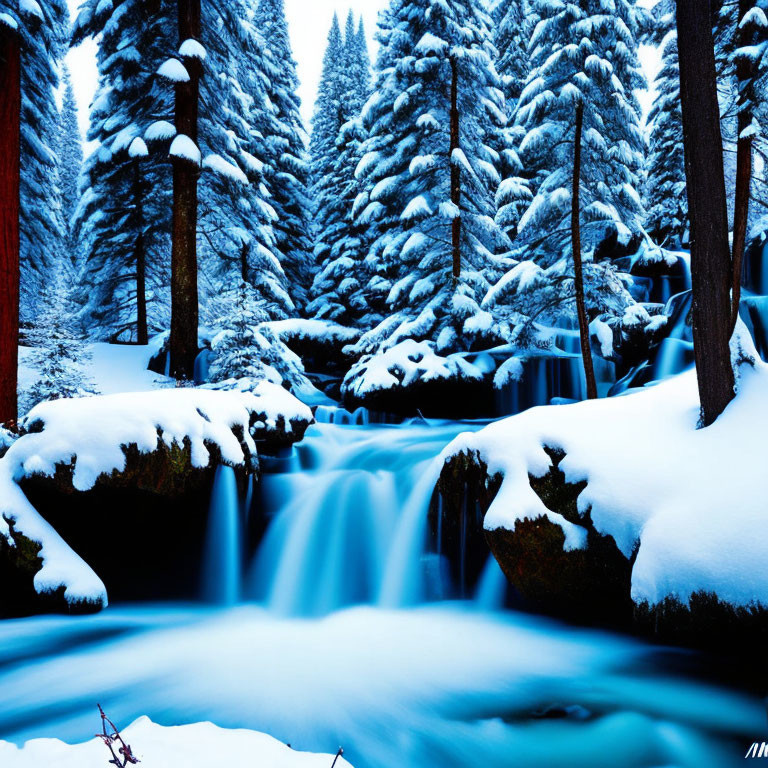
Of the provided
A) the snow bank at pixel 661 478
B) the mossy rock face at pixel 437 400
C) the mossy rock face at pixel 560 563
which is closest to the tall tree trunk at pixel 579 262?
the mossy rock face at pixel 437 400

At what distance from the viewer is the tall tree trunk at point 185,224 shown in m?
11.2

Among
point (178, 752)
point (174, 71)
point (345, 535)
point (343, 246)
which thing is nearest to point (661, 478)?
point (178, 752)

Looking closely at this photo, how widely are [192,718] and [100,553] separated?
3328 mm

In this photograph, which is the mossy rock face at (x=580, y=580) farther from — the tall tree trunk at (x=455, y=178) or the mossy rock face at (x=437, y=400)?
the tall tree trunk at (x=455, y=178)

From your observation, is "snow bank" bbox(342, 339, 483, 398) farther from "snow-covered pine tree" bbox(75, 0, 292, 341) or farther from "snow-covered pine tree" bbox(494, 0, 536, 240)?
"snow-covered pine tree" bbox(75, 0, 292, 341)

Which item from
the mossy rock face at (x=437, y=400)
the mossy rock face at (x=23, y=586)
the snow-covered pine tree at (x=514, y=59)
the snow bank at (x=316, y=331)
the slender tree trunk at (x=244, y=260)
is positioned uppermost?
the snow-covered pine tree at (x=514, y=59)

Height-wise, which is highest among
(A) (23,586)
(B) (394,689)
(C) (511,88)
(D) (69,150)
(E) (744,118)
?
(D) (69,150)

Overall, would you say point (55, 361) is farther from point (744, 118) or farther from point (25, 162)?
point (744, 118)

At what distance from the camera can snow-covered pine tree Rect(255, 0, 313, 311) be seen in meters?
24.4


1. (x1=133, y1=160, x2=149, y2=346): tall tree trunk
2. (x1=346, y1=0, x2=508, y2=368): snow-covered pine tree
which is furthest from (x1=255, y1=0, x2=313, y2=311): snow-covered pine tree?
(x1=346, y1=0, x2=508, y2=368): snow-covered pine tree

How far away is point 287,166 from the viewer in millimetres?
24625

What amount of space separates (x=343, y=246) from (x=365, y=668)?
62.5 feet

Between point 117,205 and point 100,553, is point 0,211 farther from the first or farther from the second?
point 117,205

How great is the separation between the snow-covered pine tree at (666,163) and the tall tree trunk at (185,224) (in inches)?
751
